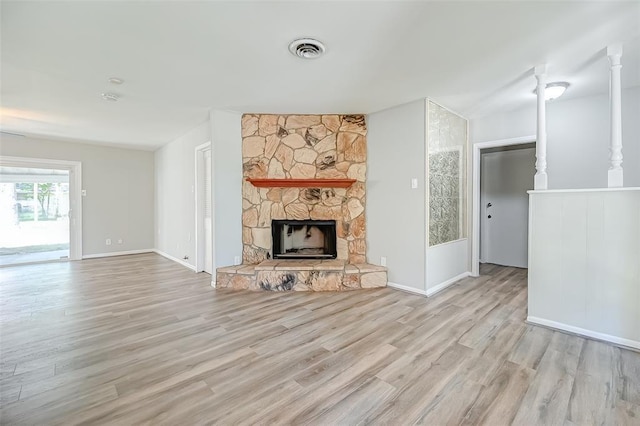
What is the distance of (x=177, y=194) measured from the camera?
547cm

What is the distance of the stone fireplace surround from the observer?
4051 mm

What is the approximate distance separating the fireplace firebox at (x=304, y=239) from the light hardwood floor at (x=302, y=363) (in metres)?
0.81

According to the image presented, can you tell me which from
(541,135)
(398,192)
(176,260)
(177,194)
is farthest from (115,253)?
(541,135)

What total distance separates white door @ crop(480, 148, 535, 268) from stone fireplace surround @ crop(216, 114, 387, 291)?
9.19ft

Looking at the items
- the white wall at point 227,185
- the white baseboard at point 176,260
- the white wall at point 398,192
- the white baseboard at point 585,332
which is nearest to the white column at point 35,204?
the white baseboard at point 176,260

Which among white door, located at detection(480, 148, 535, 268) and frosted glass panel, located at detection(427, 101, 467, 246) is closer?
frosted glass panel, located at detection(427, 101, 467, 246)

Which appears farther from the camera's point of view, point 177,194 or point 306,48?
point 177,194

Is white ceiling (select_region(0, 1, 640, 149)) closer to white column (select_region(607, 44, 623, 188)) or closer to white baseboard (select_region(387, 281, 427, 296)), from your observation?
white column (select_region(607, 44, 623, 188))

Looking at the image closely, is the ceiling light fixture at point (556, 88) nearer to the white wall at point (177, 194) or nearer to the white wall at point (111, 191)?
the white wall at point (177, 194)

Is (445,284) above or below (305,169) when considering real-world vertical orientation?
below

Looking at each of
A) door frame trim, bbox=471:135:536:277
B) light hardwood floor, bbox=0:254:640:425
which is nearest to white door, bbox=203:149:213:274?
light hardwood floor, bbox=0:254:640:425

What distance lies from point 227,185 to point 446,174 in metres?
3.12

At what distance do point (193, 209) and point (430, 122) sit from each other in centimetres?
404

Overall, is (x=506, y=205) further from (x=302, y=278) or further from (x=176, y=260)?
(x=176, y=260)
